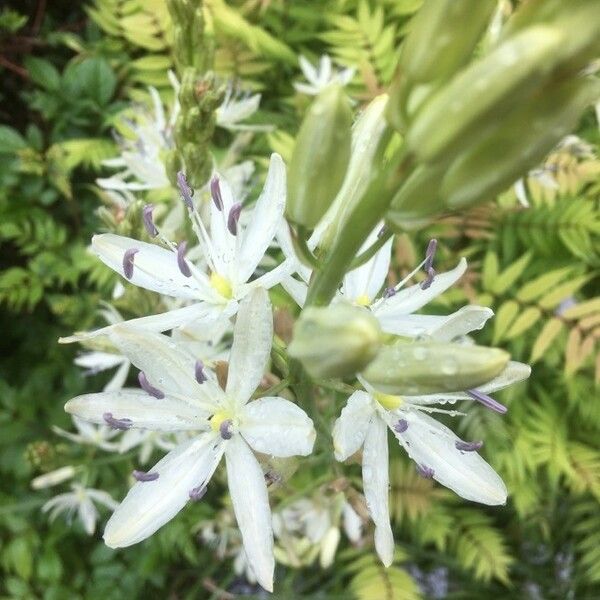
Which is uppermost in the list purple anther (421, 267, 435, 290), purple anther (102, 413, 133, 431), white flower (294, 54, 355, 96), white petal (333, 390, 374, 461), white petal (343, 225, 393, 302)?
purple anther (421, 267, 435, 290)

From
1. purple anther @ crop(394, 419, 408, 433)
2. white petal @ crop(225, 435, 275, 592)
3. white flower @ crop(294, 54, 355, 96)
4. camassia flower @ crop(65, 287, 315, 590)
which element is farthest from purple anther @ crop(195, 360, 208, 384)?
white flower @ crop(294, 54, 355, 96)

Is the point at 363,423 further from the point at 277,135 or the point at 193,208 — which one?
the point at 277,135

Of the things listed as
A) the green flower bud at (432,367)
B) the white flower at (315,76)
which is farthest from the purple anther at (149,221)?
the white flower at (315,76)

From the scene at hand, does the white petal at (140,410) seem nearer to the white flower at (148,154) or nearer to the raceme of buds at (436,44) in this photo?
the raceme of buds at (436,44)

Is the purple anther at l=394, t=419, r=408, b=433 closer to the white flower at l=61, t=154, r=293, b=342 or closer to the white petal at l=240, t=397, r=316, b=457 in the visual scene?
the white petal at l=240, t=397, r=316, b=457

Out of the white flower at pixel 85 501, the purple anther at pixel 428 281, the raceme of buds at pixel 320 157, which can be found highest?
the raceme of buds at pixel 320 157

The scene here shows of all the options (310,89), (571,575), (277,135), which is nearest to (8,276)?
(277,135)
